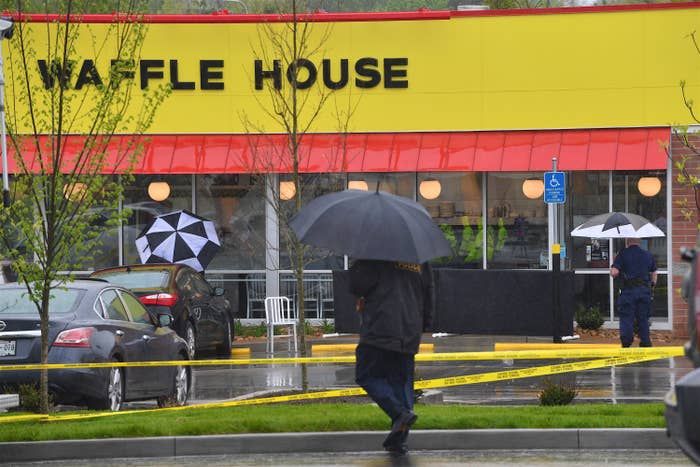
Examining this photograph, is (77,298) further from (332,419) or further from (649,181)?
(649,181)

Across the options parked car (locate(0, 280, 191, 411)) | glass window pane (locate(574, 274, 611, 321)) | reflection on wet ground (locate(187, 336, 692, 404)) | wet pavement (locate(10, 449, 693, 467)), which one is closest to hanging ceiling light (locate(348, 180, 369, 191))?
glass window pane (locate(574, 274, 611, 321))

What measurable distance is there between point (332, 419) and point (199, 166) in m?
15.5

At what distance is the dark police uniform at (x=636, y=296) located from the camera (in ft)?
69.3

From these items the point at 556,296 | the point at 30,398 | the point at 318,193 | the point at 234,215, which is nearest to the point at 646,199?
the point at 556,296

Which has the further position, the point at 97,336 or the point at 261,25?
the point at 261,25

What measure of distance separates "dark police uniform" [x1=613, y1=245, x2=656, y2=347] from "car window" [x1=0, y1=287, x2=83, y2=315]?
9.54 meters

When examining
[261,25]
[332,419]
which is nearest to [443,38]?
[261,25]

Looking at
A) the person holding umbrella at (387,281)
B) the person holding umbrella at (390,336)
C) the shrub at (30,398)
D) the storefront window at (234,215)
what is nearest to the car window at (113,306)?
the shrub at (30,398)

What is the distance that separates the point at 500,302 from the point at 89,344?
11.3 m

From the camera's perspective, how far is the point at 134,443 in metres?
11.4

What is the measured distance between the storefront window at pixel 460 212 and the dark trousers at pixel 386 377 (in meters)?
16.2

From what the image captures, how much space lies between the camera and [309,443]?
37.4ft

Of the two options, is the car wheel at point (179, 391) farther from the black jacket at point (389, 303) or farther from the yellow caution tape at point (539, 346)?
the yellow caution tape at point (539, 346)

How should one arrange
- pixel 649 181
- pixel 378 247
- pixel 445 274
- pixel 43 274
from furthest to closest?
pixel 649 181 → pixel 445 274 → pixel 43 274 → pixel 378 247
